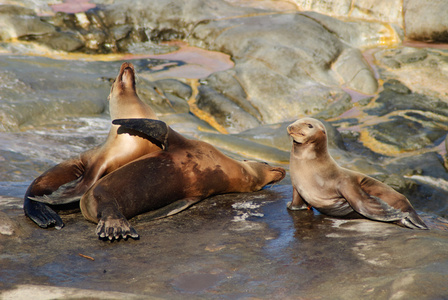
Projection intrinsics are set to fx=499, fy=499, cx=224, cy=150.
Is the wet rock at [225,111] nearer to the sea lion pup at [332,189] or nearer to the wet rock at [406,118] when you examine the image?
the wet rock at [406,118]

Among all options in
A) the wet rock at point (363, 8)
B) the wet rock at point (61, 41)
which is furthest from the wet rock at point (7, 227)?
the wet rock at point (363, 8)

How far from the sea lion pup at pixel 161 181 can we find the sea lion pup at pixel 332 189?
2.29ft

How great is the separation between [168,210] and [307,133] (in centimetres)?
131

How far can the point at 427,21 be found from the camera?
15.8 m

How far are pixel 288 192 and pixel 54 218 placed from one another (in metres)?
2.22

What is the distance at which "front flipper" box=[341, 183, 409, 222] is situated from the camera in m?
3.75

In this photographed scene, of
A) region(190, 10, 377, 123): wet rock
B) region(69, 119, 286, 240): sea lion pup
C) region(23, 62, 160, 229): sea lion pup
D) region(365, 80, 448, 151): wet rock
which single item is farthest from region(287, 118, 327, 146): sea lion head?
region(190, 10, 377, 123): wet rock

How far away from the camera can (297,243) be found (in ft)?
11.0

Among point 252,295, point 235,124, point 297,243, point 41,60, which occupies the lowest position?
point 235,124

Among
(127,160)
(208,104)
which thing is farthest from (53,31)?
(127,160)

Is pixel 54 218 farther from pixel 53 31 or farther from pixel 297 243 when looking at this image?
pixel 53 31

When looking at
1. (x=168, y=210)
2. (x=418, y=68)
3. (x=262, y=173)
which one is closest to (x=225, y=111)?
(x=418, y=68)

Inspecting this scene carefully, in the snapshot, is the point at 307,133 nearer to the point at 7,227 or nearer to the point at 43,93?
the point at 7,227

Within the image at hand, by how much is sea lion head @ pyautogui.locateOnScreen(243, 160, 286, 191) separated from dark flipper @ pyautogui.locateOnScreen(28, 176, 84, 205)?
5.39 ft
